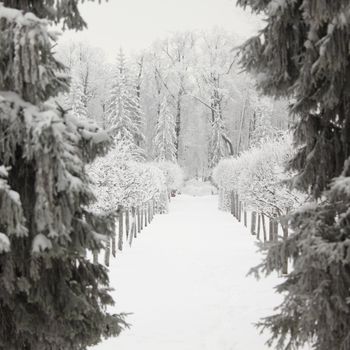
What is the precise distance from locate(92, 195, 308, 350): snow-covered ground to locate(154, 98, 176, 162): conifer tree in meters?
28.2

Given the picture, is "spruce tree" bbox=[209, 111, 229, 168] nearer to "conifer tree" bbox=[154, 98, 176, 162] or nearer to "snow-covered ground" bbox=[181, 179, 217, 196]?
"conifer tree" bbox=[154, 98, 176, 162]

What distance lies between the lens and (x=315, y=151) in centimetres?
543

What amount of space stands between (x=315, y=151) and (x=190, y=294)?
7.71m

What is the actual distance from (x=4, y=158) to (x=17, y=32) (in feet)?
3.95

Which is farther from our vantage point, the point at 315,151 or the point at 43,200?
the point at 315,151

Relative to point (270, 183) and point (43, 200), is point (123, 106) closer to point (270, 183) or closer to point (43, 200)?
point (270, 183)

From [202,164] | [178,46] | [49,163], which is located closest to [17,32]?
[49,163]

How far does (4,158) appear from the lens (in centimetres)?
444

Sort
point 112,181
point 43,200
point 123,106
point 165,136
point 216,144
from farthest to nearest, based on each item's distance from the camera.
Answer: point 165,136, point 216,144, point 123,106, point 112,181, point 43,200

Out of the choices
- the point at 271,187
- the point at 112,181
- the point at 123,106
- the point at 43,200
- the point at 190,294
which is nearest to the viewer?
the point at 43,200

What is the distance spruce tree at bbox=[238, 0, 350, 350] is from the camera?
4.39m

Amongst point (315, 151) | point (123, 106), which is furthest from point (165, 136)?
point (315, 151)

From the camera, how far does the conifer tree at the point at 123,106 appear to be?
147ft

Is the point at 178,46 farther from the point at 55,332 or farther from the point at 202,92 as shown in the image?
the point at 55,332
